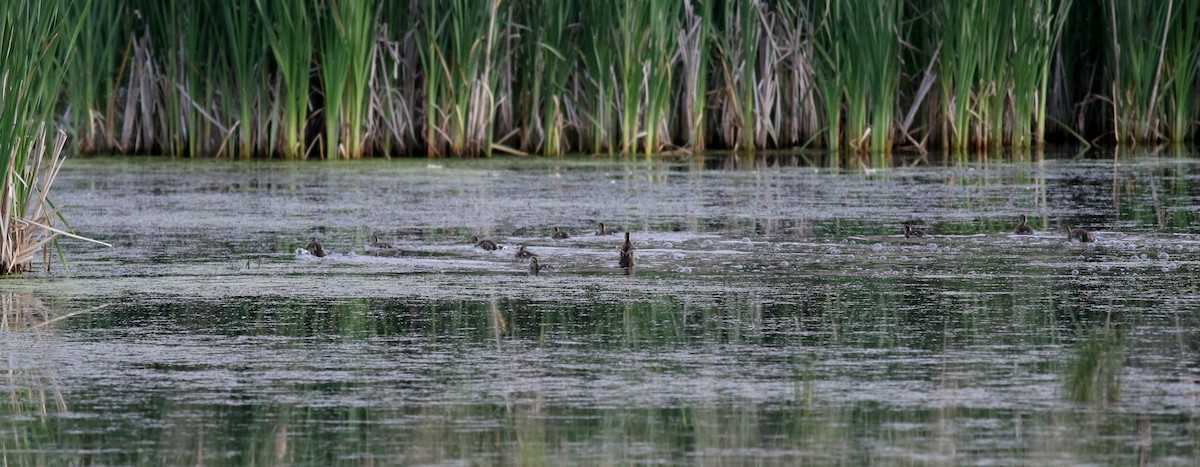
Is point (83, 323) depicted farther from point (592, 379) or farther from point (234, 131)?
point (234, 131)

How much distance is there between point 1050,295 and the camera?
17.6ft

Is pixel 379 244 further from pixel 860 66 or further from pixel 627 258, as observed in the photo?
pixel 860 66

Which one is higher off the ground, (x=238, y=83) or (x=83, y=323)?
(x=238, y=83)

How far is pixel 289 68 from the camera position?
12055 millimetres

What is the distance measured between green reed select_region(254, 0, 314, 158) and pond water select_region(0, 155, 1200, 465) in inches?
126

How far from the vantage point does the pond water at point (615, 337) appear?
132 inches

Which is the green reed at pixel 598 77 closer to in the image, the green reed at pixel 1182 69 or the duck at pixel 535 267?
the green reed at pixel 1182 69

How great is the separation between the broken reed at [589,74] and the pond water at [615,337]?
3.57 m

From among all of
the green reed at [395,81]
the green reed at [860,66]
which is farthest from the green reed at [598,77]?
the green reed at [860,66]

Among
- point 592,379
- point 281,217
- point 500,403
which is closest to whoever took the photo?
point 500,403

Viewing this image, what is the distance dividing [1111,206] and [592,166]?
4.11m

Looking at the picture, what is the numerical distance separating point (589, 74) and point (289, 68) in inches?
90.3

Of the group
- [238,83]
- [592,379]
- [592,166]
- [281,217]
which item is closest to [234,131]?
[238,83]

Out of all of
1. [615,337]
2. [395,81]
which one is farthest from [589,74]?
[615,337]
